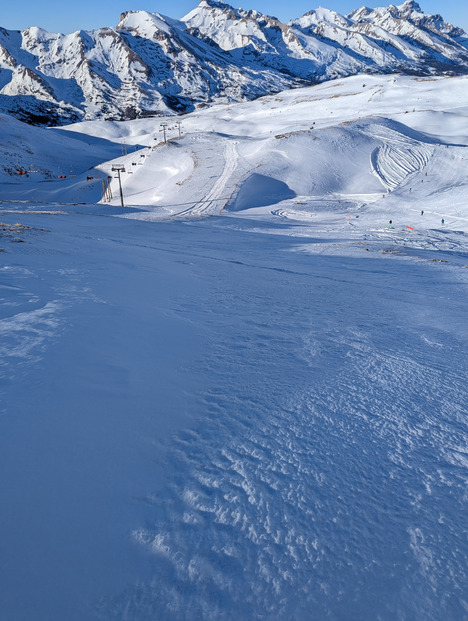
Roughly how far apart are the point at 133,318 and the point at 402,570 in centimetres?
361

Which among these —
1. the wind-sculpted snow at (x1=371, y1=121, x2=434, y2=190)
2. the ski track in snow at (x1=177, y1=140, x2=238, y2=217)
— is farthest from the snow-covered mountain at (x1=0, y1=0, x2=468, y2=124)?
the ski track in snow at (x1=177, y1=140, x2=238, y2=217)


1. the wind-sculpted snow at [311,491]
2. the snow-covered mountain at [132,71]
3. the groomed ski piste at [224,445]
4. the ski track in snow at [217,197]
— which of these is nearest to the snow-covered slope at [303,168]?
the ski track in snow at [217,197]

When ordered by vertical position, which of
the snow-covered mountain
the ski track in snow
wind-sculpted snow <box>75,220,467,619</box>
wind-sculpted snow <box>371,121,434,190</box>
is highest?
the snow-covered mountain

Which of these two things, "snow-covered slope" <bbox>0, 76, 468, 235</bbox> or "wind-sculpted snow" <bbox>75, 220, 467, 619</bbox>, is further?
"snow-covered slope" <bbox>0, 76, 468, 235</bbox>

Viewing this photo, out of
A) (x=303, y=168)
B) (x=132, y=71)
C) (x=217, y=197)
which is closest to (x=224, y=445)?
(x=217, y=197)

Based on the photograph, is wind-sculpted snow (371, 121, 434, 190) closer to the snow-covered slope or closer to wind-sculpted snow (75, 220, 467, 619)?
the snow-covered slope

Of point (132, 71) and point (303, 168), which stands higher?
point (132, 71)

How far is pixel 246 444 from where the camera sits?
2.75 metres

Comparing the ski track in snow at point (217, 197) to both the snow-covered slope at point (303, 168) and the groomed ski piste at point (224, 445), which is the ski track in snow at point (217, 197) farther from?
the groomed ski piste at point (224, 445)

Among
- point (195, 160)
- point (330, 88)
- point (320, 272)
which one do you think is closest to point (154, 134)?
point (330, 88)

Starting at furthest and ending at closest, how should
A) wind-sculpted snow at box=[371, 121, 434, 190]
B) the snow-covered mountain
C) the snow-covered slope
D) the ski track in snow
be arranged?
the snow-covered mountain, wind-sculpted snow at box=[371, 121, 434, 190], the snow-covered slope, the ski track in snow

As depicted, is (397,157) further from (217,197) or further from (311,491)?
(311,491)

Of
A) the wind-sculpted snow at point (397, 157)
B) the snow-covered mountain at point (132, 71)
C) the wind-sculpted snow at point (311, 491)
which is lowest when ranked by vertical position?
the wind-sculpted snow at point (311, 491)

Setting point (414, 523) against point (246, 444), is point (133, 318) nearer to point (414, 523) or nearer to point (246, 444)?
point (246, 444)
